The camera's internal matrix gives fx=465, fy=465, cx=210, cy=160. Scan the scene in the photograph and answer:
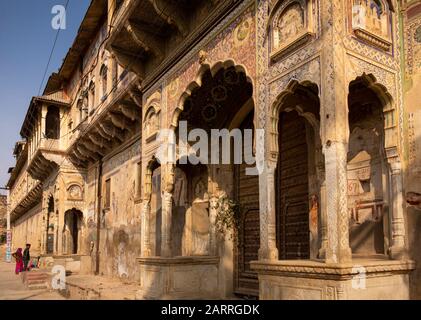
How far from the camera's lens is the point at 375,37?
20.7 ft

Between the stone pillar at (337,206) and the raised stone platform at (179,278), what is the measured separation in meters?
4.78

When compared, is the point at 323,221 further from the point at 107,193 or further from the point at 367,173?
the point at 107,193

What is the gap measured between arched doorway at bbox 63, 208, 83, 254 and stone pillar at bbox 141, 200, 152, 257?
11.8m

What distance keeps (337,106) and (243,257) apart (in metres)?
5.62

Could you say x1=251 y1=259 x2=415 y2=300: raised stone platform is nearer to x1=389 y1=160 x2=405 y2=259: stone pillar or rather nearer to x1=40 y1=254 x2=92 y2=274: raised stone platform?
x1=389 y1=160 x2=405 y2=259: stone pillar

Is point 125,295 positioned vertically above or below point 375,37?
below

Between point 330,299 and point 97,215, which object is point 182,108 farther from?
point 97,215

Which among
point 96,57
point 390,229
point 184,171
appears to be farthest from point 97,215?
point 390,229

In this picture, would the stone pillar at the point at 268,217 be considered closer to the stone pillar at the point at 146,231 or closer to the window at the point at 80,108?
the stone pillar at the point at 146,231

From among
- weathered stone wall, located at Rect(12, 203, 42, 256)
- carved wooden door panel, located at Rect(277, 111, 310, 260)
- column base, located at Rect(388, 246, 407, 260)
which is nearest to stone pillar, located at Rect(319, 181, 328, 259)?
carved wooden door panel, located at Rect(277, 111, 310, 260)

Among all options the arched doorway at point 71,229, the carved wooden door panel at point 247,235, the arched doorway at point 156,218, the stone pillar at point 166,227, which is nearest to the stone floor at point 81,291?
the arched doorway at point 156,218

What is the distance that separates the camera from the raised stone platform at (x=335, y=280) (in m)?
5.33

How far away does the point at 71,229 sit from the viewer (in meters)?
23.5

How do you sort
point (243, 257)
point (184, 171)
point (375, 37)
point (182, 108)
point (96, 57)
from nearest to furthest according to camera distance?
point (375, 37) < point (182, 108) < point (243, 257) < point (184, 171) < point (96, 57)
